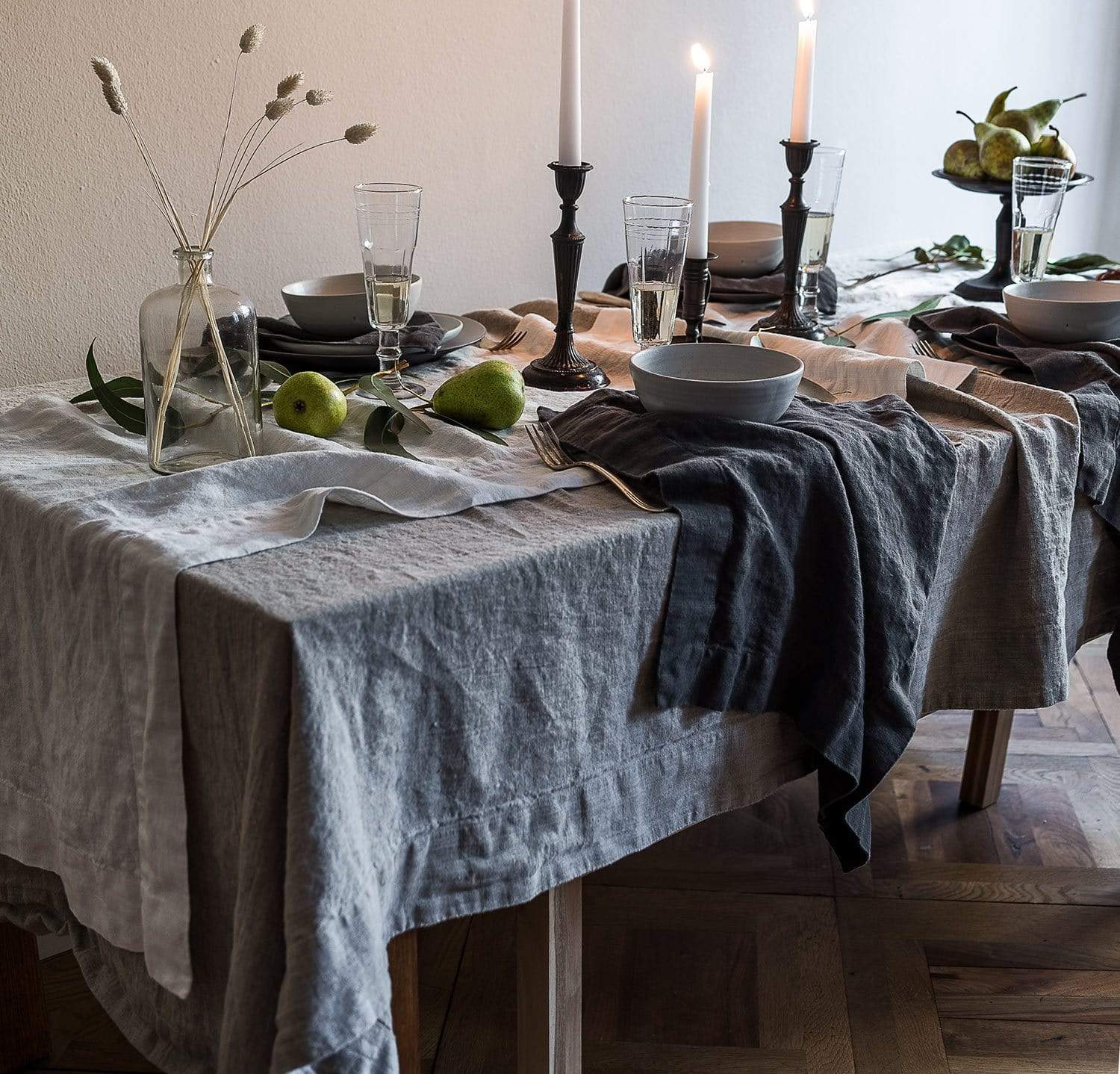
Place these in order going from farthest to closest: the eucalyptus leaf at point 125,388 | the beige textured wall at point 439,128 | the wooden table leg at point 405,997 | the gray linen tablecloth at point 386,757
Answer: the beige textured wall at point 439,128, the eucalyptus leaf at point 125,388, the wooden table leg at point 405,997, the gray linen tablecloth at point 386,757

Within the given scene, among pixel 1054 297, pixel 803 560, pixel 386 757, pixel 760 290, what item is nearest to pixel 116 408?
pixel 386 757

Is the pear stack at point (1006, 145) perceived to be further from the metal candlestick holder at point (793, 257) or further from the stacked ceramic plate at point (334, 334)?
the stacked ceramic plate at point (334, 334)

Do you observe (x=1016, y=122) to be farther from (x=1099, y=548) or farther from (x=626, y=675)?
(x=626, y=675)

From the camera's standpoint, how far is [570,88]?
3.77ft

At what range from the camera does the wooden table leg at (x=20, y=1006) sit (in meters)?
1.24

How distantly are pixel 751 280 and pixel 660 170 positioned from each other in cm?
43

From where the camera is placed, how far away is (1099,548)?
51.4 inches

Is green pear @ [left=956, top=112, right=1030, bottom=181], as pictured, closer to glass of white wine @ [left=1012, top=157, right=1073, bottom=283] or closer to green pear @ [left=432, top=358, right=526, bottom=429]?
glass of white wine @ [left=1012, top=157, right=1073, bottom=283]

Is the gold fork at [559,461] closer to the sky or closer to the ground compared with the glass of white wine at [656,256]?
closer to the ground

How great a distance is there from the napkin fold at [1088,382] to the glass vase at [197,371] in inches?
31.4

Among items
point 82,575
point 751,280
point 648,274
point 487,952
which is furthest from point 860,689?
point 751,280

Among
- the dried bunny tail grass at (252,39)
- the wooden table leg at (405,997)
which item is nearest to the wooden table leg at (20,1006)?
the wooden table leg at (405,997)

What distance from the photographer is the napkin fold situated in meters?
1.20

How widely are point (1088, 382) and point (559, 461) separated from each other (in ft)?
2.06
